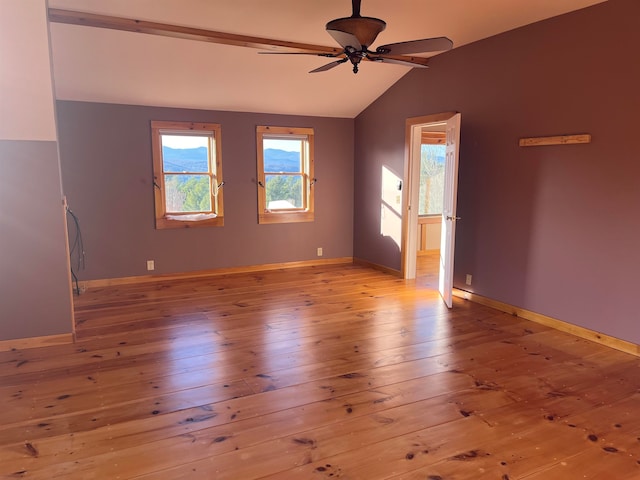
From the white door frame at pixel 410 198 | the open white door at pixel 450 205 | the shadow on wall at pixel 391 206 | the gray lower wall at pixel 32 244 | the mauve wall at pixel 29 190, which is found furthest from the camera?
the shadow on wall at pixel 391 206

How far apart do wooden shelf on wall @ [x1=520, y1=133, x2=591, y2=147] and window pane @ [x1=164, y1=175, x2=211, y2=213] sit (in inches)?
158

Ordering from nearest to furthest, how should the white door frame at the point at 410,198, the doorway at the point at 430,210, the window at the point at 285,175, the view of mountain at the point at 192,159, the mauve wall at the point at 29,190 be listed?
the mauve wall at the point at 29,190
the doorway at the point at 430,210
the white door frame at the point at 410,198
the view of mountain at the point at 192,159
the window at the point at 285,175

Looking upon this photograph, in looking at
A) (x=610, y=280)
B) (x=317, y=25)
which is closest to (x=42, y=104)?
(x=317, y=25)

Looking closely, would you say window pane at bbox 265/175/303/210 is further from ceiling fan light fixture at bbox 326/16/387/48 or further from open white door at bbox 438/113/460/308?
ceiling fan light fixture at bbox 326/16/387/48

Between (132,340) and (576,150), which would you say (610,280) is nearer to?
(576,150)

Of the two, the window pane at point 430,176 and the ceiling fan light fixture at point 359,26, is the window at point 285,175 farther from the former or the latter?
the ceiling fan light fixture at point 359,26

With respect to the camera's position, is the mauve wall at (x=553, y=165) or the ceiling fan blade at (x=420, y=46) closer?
the ceiling fan blade at (x=420, y=46)

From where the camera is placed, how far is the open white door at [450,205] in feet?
14.6

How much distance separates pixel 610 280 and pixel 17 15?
16.4ft

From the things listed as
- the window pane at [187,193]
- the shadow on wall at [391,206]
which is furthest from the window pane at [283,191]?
the shadow on wall at [391,206]

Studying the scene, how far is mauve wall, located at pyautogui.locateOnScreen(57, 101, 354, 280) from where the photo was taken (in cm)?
529

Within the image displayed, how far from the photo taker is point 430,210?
8.09 meters

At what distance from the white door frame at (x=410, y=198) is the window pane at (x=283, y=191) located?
171cm

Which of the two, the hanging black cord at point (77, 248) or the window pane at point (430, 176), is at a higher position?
the window pane at point (430, 176)
